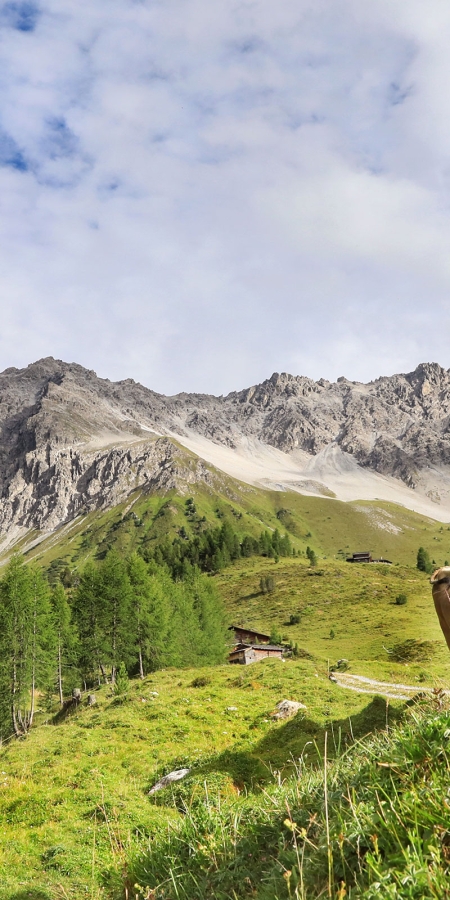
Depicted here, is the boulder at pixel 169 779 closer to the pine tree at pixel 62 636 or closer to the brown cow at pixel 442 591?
the brown cow at pixel 442 591

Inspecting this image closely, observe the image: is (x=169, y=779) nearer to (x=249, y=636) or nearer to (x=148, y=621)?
(x=148, y=621)

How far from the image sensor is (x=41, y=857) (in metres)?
11.8

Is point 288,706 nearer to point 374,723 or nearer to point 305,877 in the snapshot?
point 374,723

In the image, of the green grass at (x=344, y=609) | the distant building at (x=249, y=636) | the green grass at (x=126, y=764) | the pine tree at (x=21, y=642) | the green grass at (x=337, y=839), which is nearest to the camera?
the green grass at (x=337, y=839)

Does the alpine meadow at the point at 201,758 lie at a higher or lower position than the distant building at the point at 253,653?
higher

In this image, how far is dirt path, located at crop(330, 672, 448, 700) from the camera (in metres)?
32.5

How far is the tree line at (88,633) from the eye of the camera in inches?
1811

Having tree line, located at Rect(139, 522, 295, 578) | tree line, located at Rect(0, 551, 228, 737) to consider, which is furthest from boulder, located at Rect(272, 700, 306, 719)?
tree line, located at Rect(139, 522, 295, 578)

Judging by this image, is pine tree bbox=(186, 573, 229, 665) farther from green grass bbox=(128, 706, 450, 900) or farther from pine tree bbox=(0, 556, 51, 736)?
green grass bbox=(128, 706, 450, 900)

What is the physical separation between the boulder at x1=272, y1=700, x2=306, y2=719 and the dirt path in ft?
27.1

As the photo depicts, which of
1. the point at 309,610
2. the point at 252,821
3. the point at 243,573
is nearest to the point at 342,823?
the point at 252,821

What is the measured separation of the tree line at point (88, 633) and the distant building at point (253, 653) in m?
4.19

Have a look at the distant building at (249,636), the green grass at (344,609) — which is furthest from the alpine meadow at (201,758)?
the distant building at (249,636)

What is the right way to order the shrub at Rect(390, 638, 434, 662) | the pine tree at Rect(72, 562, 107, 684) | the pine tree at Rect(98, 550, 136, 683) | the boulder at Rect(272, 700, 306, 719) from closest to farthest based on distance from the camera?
the boulder at Rect(272, 700, 306, 719), the shrub at Rect(390, 638, 434, 662), the pine tree at Rect(98, 550, 136, 683), the pine tree at Rect(72, 562, 107, 684)
